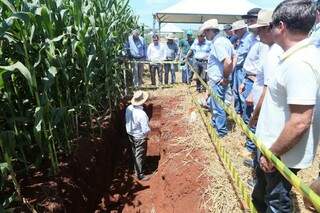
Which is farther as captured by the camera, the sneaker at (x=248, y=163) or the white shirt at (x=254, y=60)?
the white shirt at (x=254, y=60)

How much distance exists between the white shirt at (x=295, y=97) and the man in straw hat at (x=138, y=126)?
10.8 ft

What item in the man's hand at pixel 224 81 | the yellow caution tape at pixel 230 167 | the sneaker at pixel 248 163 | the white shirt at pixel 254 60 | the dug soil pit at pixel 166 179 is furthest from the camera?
the man's hand at pixel 224 81

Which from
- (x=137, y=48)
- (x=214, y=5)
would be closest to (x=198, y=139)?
(x=137, y=48)

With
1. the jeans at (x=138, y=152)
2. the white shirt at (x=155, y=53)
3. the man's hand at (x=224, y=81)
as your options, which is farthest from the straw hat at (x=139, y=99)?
the white shirt at (x=155, y=53)

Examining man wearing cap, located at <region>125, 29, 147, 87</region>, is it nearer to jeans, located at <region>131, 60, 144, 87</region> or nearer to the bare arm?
jeans, located at <region>131, 60, 144, 87</region>

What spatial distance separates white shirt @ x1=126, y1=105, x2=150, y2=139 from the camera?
5605 millimetres

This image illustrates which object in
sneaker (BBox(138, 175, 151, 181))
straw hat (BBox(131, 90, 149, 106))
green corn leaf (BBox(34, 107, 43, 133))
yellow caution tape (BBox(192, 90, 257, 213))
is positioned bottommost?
sneaker (BBox(138, 175, 151, 181))

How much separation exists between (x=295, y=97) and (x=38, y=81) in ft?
9.83

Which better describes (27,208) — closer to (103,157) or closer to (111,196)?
(111,196)

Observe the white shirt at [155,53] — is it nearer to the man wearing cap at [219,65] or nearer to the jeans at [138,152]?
the jeans at [138,152]

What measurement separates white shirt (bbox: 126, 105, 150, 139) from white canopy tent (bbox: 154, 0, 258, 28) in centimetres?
890

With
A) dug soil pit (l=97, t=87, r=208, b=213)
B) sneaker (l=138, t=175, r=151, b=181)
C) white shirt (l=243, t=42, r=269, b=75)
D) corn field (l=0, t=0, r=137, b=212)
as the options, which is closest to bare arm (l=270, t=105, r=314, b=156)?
dug soil pit (l=97, t=87, r=208, b=213)

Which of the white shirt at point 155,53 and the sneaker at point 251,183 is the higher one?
the white shirt at point 155,53

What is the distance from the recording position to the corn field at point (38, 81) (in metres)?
3.24
